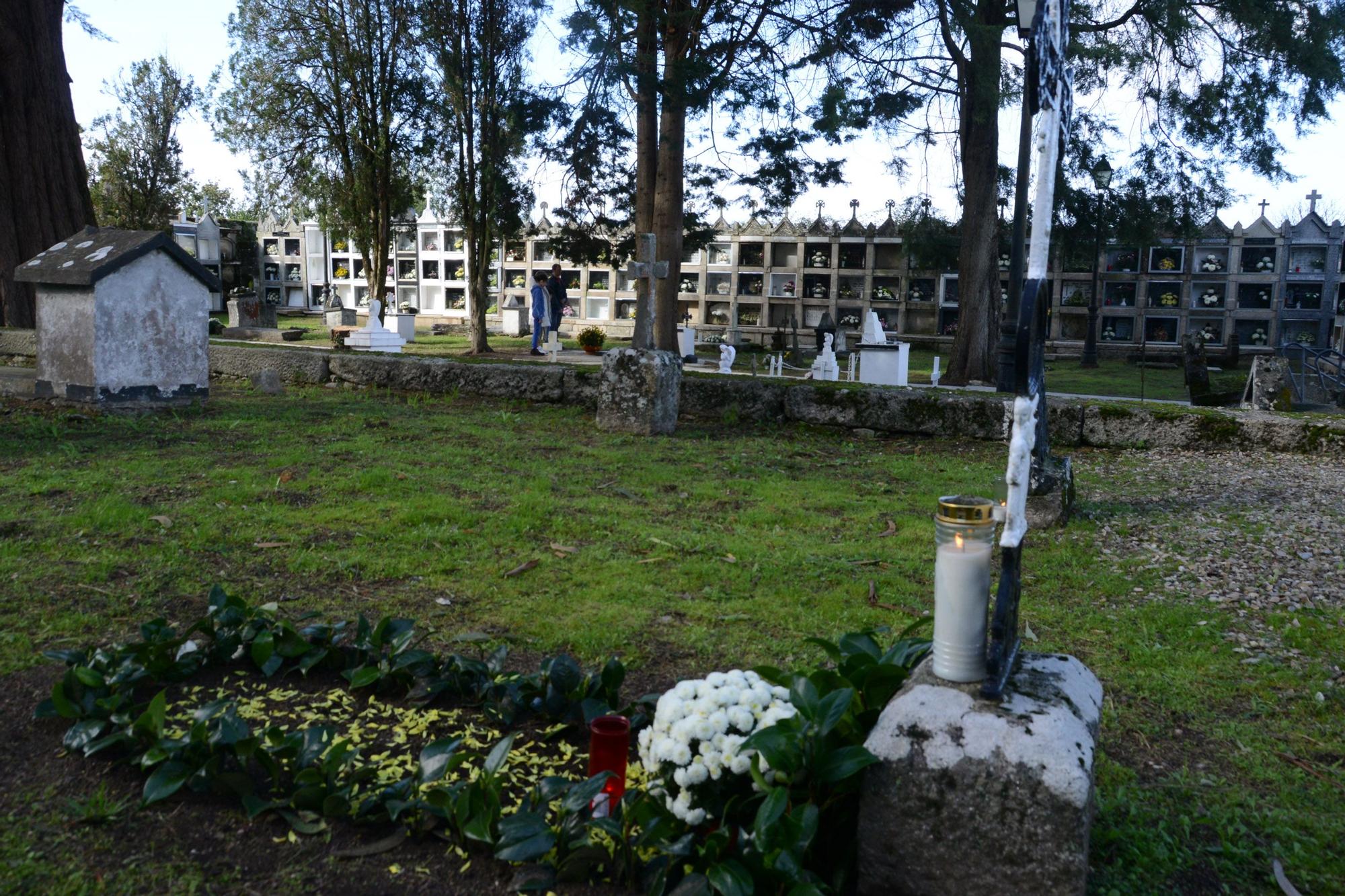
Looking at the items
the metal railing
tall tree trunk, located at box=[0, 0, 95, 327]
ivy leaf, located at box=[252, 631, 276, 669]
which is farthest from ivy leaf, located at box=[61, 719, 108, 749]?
the metal railing

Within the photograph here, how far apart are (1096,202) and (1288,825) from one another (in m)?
14.7

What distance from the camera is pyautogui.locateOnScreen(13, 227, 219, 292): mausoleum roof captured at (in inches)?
314

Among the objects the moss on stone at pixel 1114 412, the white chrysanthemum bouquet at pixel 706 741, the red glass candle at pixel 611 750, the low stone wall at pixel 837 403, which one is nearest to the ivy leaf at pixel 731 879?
the white chrysanthemum bouquet at pixel 706 741

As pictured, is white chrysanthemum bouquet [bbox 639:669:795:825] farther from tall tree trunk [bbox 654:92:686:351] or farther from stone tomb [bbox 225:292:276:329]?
stone tomb [bbox 225:292:276:329]

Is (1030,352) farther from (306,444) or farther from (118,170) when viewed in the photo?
(118,170)

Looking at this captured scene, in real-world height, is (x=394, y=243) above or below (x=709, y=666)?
above

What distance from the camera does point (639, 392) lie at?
8.45m

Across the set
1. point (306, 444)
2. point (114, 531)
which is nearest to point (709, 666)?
point (114, 531)

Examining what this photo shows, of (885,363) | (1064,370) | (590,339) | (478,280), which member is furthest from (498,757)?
(1064,370)

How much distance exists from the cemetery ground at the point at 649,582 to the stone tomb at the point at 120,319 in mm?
615

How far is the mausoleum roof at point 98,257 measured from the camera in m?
7.98

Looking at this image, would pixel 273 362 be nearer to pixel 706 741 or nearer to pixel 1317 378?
pixel 706 741

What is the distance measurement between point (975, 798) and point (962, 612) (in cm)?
39

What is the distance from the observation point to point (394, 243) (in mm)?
28922
